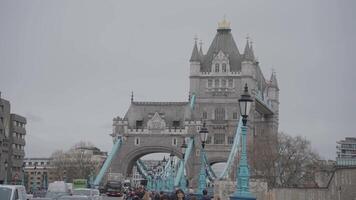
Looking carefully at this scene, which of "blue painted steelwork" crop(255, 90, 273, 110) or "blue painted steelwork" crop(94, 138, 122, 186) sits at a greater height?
"blue painted steelwork" crop(255, 90, 273, 110)

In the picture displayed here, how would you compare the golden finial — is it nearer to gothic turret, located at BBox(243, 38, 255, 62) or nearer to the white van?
gothic turret, located at BBox(243, 38, 255, 62)

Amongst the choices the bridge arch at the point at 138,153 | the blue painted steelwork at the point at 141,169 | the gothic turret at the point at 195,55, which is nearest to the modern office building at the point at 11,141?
the bridge arch at the point at 138,153

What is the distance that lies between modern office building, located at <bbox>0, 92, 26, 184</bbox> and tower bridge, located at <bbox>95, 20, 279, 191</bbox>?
12.8m

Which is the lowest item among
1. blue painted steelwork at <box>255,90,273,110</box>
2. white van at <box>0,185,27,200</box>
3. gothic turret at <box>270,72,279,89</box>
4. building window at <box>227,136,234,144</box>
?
white van at <box>0,185,27,200</box>

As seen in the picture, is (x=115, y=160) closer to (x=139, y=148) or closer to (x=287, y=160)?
(x=139, y=148)

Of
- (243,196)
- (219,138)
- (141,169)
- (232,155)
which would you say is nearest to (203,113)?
(219,138)

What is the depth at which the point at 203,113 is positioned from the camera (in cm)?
13112

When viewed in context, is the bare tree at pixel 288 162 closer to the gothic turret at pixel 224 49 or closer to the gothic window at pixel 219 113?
the gothic window at pixel 219 113

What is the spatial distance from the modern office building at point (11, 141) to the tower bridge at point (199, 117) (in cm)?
1280

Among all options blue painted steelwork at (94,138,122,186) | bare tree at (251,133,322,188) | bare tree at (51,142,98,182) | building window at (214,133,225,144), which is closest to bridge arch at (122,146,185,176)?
blue painted steelwork at (94,138,122,186)

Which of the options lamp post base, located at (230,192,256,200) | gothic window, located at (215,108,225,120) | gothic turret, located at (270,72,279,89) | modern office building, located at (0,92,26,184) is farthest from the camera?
gothic turret, located at (270,72,279,89)

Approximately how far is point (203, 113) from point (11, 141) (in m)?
32.4

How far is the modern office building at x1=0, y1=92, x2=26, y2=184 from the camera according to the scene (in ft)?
350

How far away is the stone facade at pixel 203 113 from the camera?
421 ft
